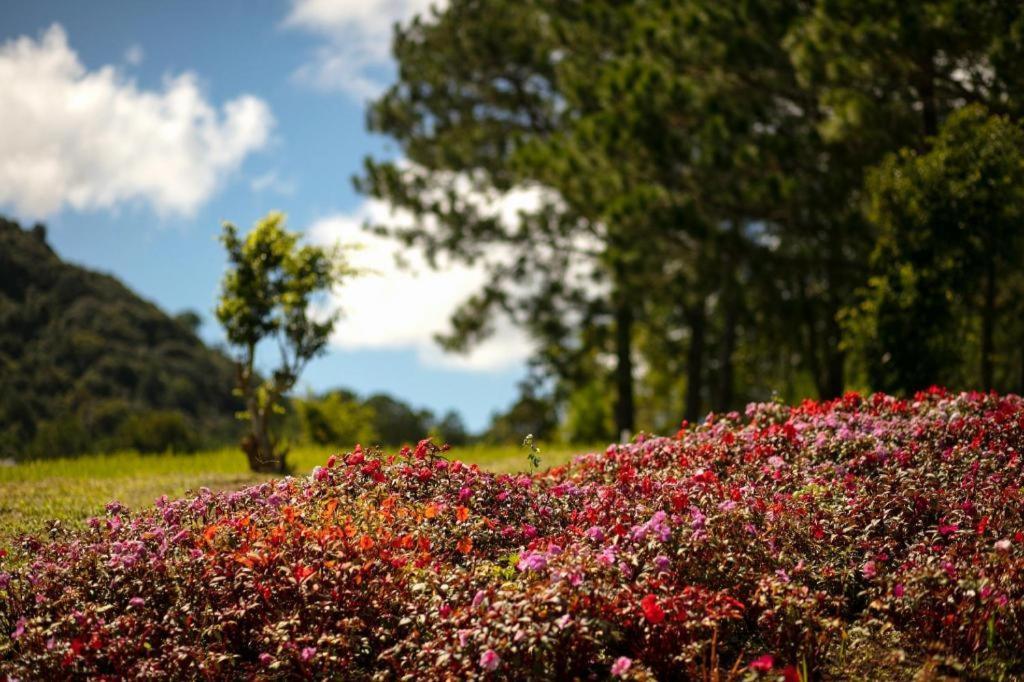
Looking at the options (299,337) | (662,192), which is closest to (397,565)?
(299,337)

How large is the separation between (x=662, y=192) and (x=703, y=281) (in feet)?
8.16

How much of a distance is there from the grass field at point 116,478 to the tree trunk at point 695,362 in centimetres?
717

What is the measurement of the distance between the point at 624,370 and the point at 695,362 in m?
1.75

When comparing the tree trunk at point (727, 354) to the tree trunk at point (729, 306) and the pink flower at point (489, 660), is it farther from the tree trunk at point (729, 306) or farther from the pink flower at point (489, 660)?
the pink flower at point (489, 660)

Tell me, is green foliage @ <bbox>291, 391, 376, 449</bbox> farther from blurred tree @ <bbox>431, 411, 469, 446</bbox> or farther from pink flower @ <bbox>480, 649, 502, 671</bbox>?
blurred tree @ <bbox>431, 411, 469, 446</bbox>

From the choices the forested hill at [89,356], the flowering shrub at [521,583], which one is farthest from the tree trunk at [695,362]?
the forested hill at [89,356]

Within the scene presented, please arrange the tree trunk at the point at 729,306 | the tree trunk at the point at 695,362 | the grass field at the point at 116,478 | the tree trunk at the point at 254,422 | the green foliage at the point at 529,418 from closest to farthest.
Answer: the grass field at the point at 116,478, the tree trunk at the point at 254,422, the tree trunk at the point at 729,306, the tree trunk at the point at 695,362, the green foliage at the point at 529,418

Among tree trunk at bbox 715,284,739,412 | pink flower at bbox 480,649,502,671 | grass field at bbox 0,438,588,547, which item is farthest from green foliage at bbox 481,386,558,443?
pink flower at bbox 480,649,502,671

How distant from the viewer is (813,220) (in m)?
17.8

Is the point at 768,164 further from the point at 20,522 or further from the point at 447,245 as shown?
the point at 20,522

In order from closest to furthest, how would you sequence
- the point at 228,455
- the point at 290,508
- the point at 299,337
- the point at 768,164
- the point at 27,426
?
1. the point at 290,508
2. the point at 299,337
3. the point at 228,455
4. the point at 768,164
5. the point at 27,426

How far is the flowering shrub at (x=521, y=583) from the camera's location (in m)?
4.39

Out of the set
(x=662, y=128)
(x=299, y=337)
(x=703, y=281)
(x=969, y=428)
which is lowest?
(x=969, y=428)

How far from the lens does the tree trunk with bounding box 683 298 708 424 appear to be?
70.7ft
